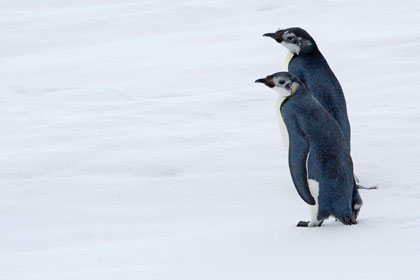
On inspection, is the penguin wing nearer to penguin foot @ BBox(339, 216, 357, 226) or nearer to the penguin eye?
penguin foot @ BBox(339, 216, 357, 226)

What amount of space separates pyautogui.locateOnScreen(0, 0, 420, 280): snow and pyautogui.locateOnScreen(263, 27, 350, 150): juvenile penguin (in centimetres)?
30

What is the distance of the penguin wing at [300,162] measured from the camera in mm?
3230

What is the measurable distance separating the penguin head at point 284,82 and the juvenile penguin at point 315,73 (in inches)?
21.2

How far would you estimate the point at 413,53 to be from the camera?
6395 mm

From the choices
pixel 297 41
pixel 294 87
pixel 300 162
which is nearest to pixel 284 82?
pixel 294 87

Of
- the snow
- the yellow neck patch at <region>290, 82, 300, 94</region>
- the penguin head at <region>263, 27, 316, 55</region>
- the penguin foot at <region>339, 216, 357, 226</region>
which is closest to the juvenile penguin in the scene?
the penguin head at <region>263, 27, 316, 55</region>

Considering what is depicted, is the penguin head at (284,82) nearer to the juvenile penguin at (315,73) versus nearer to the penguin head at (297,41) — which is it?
the juvenile penguin at (315,73)

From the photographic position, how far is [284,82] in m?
3.35

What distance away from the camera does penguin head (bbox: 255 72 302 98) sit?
3344 mm

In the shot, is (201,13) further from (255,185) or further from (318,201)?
(318,201)

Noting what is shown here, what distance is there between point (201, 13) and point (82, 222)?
5.23m

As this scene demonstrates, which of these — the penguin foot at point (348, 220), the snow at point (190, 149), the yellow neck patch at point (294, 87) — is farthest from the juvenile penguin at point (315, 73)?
the penguin foot at point (348, 220)

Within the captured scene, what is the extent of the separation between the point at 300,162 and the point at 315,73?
0.79 metres

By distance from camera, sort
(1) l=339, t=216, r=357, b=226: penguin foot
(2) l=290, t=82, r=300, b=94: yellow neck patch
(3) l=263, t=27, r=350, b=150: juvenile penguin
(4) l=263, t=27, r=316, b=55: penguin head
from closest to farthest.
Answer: (1) l=339, t=216, r=357, b=226: penguin foot → (2) l=290, t=82, r=300, b=94: yellow neck patch → (3) l=263, t=27, r=350, b=150: juvenile penguin → (4) l=263, t=27, r=316, b=55: penguin head
